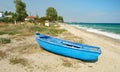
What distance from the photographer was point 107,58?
33.0 ft

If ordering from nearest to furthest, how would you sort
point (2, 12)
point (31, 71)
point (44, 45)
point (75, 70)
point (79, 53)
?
1. point (31, 71)
2. point (75, 70)
3. point (79, 53)
4. point (44, 45)
5. point (2, 12)

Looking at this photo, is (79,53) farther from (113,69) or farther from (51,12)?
(51,12)

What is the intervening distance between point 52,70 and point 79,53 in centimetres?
220

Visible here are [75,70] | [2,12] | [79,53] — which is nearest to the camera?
[75,70]

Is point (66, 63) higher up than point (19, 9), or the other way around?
point (19, 9)

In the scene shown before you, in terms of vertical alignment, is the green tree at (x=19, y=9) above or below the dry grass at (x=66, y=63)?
above

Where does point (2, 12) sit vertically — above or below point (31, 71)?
above

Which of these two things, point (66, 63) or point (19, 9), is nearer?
point (66, 63)

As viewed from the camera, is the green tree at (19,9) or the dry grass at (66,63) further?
the green tree at (19,9)

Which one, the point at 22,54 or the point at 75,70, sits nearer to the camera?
the point at 75,70

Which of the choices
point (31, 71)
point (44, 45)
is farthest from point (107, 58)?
point (31, 71)

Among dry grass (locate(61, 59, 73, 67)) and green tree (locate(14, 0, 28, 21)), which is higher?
green tree (locate(14, 0, 28, 21))

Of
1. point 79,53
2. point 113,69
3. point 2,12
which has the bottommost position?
point 113,69

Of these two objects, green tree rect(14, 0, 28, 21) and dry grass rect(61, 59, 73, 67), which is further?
green tree rect(14, 0, 28, 21)
